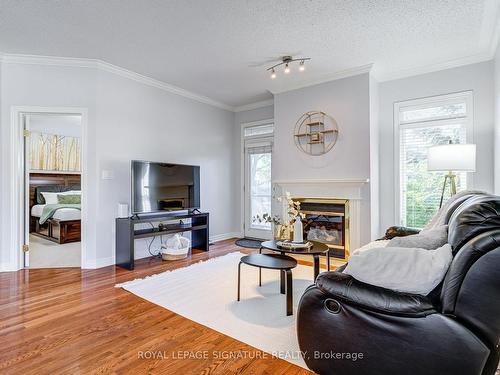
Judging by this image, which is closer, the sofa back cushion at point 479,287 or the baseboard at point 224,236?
the sofa back cushion at point 479,287

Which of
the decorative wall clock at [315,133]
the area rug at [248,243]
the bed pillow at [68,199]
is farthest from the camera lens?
the bed pillow at [68,199]

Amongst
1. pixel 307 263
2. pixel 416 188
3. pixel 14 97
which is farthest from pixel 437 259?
pixel 14 97

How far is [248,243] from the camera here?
5.30 metres

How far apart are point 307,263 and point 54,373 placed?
3056 mm

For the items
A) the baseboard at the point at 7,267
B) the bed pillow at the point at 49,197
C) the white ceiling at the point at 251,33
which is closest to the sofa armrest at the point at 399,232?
the white ceiling at the point at 251,33

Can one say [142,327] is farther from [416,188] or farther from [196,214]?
[416,188]

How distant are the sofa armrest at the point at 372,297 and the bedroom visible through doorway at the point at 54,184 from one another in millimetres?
4809

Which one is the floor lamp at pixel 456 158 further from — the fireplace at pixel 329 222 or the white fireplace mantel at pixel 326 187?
the fireplace at pixel 329 222

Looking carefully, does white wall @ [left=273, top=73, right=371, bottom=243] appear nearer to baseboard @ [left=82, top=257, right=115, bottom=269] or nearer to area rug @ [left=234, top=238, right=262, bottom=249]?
area rug @ [left=234, top=238, right=262, bottom=249]

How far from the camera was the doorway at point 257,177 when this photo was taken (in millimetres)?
5562

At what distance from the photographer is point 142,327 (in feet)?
7.21

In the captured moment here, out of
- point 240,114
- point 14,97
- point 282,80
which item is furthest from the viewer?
point 240,114

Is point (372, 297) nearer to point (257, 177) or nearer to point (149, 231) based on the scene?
point (149, 231)

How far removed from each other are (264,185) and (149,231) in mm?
2445
